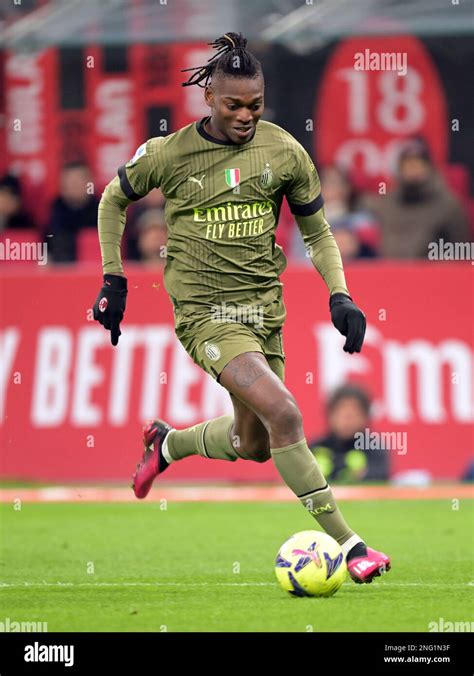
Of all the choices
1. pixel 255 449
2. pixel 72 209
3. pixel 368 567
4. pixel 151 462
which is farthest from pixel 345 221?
pixel 368 567

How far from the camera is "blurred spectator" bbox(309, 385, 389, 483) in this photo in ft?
44.8

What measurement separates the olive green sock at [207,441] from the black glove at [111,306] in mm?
985

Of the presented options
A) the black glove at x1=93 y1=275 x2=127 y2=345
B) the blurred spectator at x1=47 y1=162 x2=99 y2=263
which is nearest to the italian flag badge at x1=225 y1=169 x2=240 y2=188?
the black glove at x1=93 y1=275 x2=127 y2=345

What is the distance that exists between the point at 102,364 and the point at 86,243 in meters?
2.64

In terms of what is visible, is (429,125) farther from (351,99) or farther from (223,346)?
(223,346)

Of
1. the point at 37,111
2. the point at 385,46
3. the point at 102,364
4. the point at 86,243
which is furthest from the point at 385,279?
the point at 37,111

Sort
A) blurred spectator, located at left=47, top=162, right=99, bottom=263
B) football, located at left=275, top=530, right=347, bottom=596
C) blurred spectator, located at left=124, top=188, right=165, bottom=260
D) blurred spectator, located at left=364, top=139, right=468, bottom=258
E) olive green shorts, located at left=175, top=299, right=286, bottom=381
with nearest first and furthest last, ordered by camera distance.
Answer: football, located at left=275, top=530, right=347, bottom=596 → olive green shorts, located at left=175, top=299, right=286, bottom=381 → blurred spectator, located at left=364, top=139, right=468, bottom=258 → blurred spectator, located at left=47, top=162, right=99, bottom=263 → blurred spectator, located at left=124, top=188, right=165, bottom=260

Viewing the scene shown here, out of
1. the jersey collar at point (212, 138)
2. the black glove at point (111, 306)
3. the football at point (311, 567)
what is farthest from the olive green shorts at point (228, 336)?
the football at point (311, 567)

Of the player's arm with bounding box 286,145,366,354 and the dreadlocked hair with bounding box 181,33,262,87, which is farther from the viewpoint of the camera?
the player's arm with bounding box 286,145,366,354

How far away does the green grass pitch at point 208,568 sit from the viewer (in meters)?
6.77

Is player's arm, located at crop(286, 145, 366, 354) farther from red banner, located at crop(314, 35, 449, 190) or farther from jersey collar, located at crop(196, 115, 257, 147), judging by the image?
red banner, located at crop(314, 35, 449, 190)

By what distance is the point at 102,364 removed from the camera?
45.8 feet

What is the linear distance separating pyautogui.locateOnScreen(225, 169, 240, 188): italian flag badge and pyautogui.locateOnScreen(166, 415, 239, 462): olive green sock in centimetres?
147

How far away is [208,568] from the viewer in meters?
8.72
